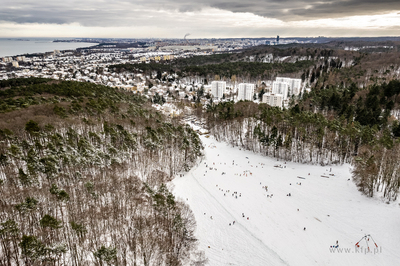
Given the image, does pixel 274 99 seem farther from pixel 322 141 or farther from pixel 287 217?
pixel 287 217

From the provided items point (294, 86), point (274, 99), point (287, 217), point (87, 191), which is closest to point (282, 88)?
point (294, 86)

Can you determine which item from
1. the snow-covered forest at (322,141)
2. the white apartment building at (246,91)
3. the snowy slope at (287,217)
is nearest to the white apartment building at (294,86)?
the white apartment building at (246,91)

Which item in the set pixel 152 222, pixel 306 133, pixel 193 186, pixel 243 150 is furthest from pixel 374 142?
pixel 152 222

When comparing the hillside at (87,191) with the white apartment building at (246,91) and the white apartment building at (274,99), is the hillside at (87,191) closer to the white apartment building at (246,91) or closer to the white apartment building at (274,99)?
the white apartment building at (274,99)

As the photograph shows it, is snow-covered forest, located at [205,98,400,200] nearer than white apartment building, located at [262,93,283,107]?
Yes

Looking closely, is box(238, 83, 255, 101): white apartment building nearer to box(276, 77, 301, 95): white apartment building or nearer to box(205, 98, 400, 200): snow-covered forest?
box(276, 77, 301, 95): white apartment building

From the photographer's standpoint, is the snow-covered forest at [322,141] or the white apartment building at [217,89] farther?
the white apartment building at [217,89]

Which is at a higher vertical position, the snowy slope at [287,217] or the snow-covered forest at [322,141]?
the snow-covered forest at [322,141]

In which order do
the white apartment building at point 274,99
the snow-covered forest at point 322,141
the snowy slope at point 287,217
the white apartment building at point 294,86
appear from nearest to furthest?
the snowy slope at point 287,217 → the snow-covered forest at point 322,141 → the white apartment building at point 274,99 → the white apartment building at point 294,86

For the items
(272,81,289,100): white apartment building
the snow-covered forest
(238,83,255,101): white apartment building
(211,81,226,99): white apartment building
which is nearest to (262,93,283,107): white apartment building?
(238,83,255,101): white apartment building
